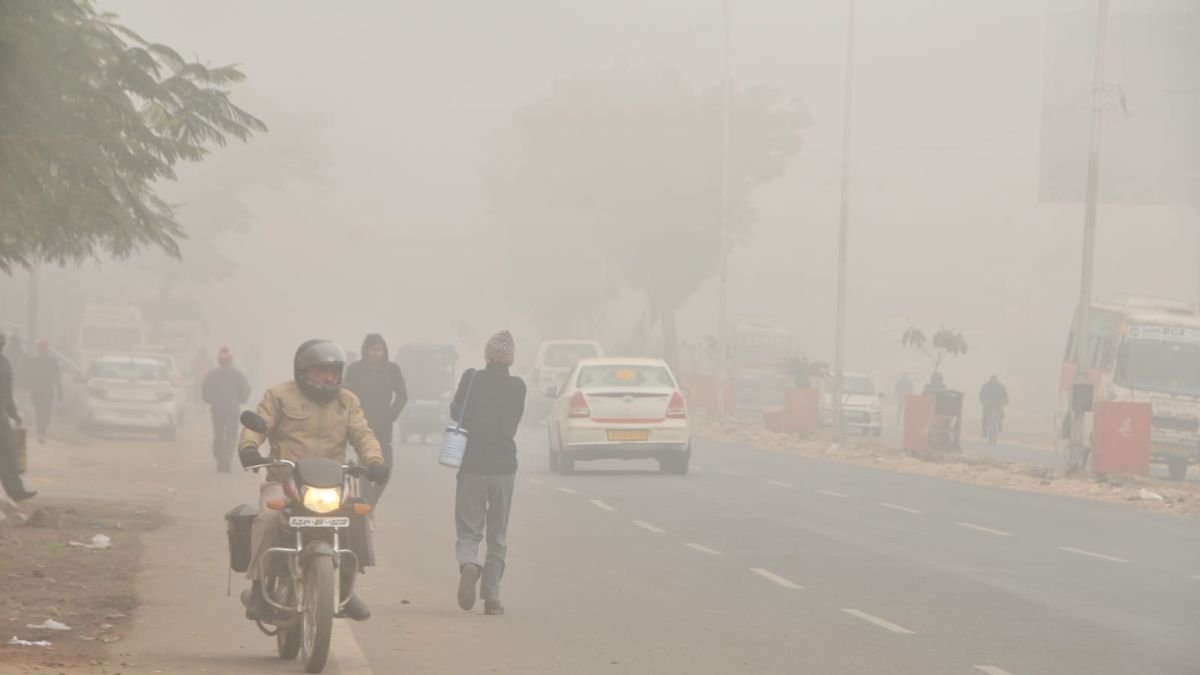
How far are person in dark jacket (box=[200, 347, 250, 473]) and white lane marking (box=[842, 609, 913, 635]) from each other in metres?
19.4

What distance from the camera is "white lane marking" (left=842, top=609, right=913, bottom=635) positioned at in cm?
1330

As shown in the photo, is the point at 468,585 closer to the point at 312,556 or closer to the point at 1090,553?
the point at 312,556

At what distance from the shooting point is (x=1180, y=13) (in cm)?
3994

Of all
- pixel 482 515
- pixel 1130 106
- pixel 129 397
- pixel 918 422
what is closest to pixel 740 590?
pixel 482 515

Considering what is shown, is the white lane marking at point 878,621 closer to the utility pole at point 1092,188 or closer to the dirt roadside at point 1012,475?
the dirt roadside at point 1012,475

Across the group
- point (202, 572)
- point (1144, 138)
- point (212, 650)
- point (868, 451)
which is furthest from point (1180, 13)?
point (212, 650)

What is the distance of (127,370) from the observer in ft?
139

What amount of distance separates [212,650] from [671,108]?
70944mm

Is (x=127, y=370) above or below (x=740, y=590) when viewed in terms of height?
above

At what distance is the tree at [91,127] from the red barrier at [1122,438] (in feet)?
61.5

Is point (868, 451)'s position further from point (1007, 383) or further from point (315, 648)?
point (1007, 383)

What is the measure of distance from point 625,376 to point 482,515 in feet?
57.2

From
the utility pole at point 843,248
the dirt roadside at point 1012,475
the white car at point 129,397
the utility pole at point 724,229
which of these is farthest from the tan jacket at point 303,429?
the utility pole at point 724,229

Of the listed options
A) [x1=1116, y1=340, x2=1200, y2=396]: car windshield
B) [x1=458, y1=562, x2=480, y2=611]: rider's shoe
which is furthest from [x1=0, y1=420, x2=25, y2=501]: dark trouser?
[x1=1116, y1=340, x2=1200, y2=396]: car windshield
